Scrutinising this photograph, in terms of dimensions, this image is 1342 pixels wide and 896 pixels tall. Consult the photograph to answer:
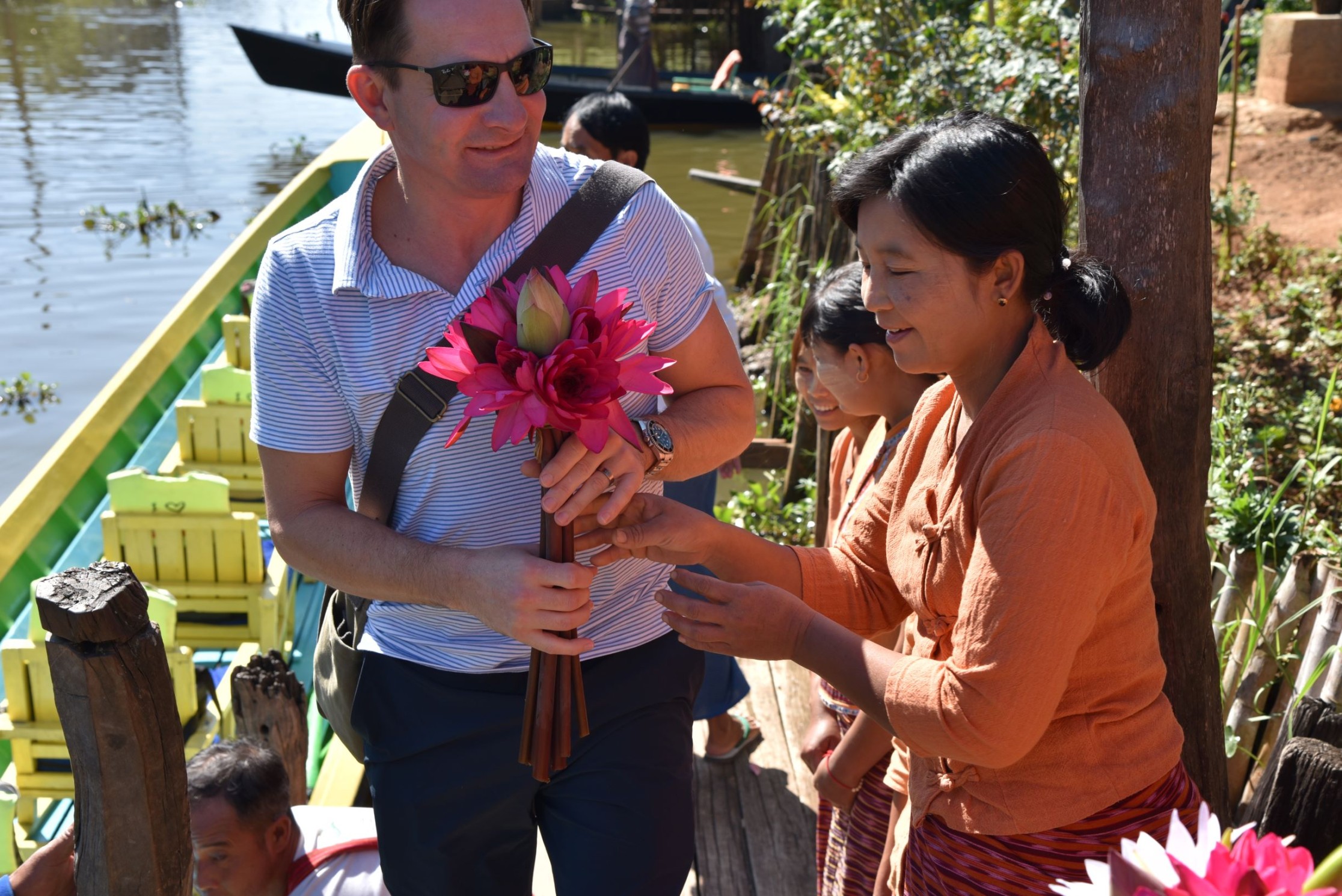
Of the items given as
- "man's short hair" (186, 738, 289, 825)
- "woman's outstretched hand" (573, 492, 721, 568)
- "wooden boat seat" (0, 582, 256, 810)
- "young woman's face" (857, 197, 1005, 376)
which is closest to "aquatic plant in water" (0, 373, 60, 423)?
"wooden boat seat" (0, 582, 256, 810)

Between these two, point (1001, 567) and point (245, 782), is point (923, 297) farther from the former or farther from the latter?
point (245, 782)

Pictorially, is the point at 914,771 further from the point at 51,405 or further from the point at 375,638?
the point at 51,405

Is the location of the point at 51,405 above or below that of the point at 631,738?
below

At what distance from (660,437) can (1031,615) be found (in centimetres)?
70

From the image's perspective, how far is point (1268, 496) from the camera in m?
3.55

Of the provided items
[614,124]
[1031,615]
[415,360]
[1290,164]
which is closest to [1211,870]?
[1031,615]

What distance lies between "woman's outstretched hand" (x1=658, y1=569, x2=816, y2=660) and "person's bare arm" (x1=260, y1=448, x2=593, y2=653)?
0.17 metres

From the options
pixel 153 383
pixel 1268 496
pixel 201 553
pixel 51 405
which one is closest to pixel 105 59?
pixel 51 405

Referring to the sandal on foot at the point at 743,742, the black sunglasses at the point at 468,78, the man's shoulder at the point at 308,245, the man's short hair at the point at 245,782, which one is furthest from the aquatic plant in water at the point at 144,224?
the black sunglasses at the point at 468,78

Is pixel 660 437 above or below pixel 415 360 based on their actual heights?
below

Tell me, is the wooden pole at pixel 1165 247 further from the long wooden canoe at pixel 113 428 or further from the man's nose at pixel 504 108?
the long wooden canoe at pixel 113 428

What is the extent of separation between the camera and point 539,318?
1715 millimetres

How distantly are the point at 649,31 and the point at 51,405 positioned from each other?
42.0ft

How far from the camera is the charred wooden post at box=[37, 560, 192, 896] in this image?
1673 millimetres
